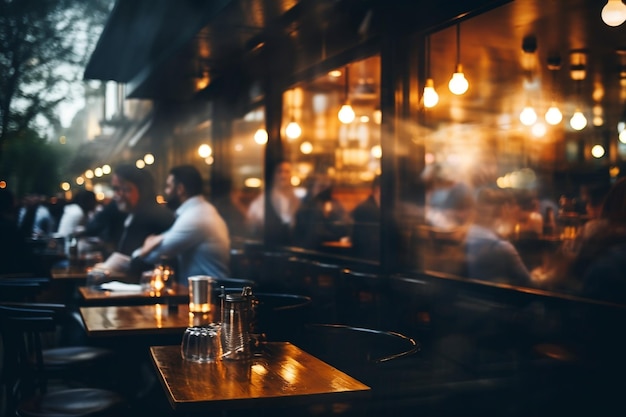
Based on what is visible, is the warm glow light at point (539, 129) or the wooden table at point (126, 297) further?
the warm glow light at point (539, 129)

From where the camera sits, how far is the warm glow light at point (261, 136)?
8602mm

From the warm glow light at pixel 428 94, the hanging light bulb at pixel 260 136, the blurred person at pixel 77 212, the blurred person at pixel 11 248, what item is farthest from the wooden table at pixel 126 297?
the blurred person at pixel 77 212

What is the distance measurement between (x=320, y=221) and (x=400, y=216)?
12.2ft

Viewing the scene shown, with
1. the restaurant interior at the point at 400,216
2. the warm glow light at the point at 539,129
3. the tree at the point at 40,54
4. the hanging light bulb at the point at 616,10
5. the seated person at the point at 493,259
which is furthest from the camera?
the tree at the point at 40,54

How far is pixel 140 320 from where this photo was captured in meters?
3.95

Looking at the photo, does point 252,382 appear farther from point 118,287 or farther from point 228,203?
point 228,203

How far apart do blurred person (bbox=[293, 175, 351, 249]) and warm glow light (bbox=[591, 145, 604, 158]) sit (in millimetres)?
3462

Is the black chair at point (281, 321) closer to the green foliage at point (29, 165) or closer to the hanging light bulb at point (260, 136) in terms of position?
the hanging light bulb at point (260, 136)

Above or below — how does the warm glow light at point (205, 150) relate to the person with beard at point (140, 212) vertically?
above

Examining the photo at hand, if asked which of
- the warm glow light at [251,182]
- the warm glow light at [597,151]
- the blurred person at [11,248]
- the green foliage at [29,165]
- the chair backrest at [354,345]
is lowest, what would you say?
the chair backrest at [354,345]

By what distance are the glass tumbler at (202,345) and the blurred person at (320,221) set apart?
5.31 metres

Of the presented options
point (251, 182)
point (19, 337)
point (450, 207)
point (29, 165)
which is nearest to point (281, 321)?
point (19, 337)

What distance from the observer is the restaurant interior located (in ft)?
12.7

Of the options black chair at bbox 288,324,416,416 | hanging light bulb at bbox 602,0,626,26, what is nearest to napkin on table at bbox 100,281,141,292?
black chair at bbox 288,324,416,416
